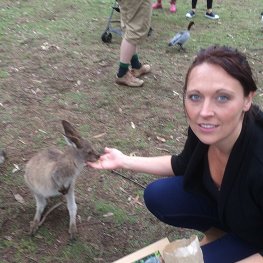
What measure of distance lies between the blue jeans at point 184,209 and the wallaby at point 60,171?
0.38 m

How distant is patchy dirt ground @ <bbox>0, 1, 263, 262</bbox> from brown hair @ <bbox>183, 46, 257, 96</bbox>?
4.16 feet

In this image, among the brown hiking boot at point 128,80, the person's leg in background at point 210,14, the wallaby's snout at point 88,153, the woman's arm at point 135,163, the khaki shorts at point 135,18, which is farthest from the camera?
the person's leg in background at point 210,14

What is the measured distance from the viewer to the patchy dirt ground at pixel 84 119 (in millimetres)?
2541

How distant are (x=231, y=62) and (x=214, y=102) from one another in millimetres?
161

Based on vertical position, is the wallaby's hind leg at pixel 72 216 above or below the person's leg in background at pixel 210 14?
below

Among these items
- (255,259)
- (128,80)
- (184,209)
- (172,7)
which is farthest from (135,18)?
(172,7)

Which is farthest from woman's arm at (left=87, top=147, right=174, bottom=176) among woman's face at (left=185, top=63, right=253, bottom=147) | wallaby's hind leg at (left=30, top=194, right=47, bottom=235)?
woman's face at (left=185, top=63, right=253, bottom=147)

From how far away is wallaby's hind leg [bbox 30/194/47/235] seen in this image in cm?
249

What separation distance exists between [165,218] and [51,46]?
326cm

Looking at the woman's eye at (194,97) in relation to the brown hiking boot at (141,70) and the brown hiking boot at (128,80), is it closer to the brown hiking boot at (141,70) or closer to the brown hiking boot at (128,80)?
the brown hiking boot at (128,80)

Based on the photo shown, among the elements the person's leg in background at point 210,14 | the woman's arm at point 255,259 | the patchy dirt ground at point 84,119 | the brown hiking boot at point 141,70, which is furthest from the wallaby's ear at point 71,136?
the person's leg in background at point 210,14

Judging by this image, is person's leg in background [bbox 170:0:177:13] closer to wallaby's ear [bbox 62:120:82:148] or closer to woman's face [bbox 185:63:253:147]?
wallaby's ear [bbox 62:120:82:148]

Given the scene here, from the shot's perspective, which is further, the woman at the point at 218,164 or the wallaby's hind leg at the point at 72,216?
the wallaby's hind leg at the point at 72,216

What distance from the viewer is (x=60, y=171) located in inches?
93.5
